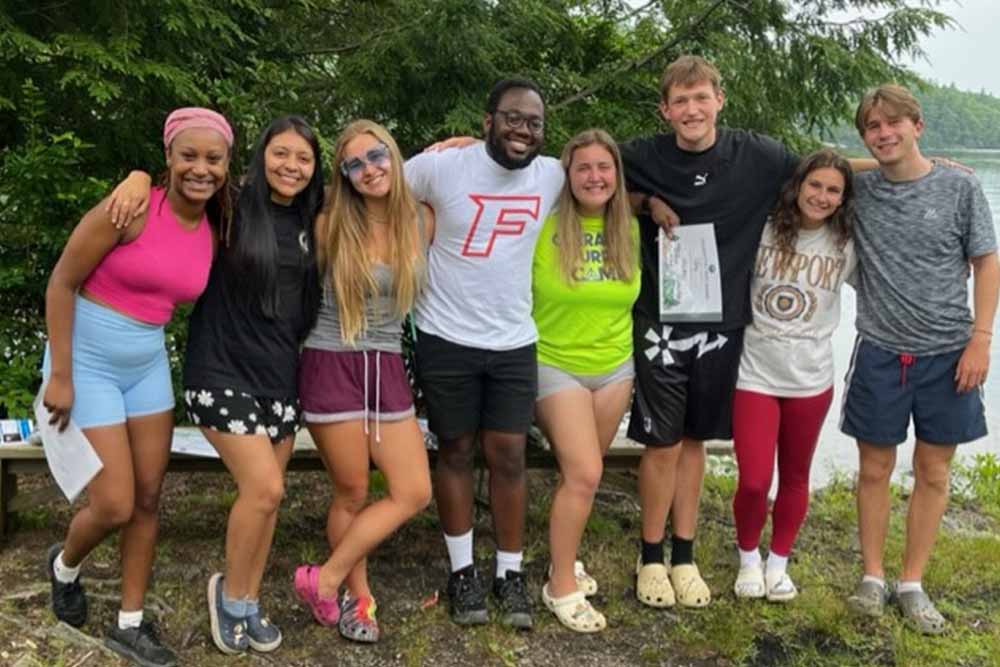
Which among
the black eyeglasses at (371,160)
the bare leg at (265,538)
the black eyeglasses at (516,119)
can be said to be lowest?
the bare leg at (265,538)

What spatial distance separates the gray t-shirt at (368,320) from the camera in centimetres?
342

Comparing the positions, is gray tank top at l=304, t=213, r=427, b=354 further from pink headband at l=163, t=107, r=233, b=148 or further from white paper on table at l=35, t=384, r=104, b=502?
white paper on table at l=35, t=384, r=104, b=502

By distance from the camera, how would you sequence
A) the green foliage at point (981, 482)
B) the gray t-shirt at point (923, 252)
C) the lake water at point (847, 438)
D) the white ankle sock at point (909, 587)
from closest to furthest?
the gray t-shirt at point (923, 252) → the white ankle sock at point (909, 587) → the green foliage at point (981, 482) → the lake water at point (847, 438)

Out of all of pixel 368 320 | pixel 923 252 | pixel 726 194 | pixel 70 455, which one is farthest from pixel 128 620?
pixel 923 252

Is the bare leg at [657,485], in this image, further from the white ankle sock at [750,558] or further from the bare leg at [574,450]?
the white ankle sock at [750,558]

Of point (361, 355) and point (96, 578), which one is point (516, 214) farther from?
point (96, 578)

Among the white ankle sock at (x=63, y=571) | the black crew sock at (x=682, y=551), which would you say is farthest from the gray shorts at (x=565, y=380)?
the white ankle sock at (x=63, y=571)

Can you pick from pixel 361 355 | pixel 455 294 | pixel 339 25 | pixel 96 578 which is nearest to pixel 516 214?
pixel 455 294

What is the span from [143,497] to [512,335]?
1.38m

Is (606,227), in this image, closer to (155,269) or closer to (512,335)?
(512,335)

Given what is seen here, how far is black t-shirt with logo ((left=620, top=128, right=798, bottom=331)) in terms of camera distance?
388 centimetres

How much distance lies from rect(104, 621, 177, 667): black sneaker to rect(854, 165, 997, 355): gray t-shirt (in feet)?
9.38

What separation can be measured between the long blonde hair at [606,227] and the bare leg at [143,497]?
1.52m

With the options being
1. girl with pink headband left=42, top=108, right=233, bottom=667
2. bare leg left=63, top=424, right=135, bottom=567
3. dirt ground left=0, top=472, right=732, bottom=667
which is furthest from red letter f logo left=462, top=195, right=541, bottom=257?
dirt ground left=0, top=472, right=732, bottom=667
